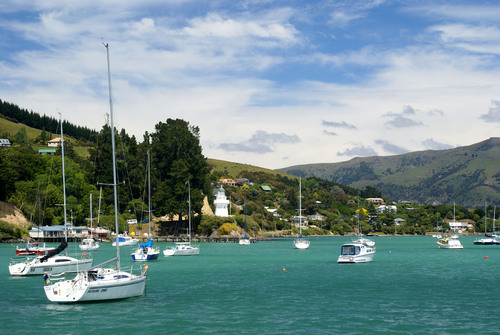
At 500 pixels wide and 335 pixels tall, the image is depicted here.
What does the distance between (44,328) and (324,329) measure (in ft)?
56.8

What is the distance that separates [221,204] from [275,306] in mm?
140158

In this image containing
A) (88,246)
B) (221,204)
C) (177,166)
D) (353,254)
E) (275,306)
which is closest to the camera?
(275,306)

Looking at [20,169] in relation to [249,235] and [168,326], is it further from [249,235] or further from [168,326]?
[168,326]

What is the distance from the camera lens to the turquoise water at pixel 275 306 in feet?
119

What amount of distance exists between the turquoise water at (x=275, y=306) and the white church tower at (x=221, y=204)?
112m

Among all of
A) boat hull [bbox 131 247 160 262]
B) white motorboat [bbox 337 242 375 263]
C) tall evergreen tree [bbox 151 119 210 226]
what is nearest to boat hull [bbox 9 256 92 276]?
boat hull [bbox 131 247 160 262]

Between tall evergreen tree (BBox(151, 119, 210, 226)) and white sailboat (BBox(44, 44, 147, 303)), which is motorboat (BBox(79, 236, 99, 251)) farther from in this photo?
white sailboat (BBox(44, 44, 147, 303))

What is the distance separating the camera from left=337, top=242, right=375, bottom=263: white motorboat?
8406cm

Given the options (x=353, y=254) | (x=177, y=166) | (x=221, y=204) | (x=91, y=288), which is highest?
(x=177, y=166)

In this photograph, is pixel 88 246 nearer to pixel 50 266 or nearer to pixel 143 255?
pixel 143 255

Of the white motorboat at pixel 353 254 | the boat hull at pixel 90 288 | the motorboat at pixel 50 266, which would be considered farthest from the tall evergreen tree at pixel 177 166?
the boat hull at pixel 90 288

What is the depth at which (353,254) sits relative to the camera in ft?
278

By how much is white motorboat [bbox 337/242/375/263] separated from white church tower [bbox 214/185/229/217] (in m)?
99.4

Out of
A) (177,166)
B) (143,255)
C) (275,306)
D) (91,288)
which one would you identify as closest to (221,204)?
(177,166)
